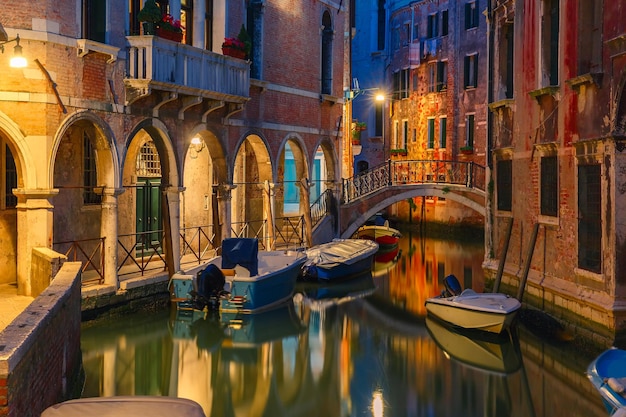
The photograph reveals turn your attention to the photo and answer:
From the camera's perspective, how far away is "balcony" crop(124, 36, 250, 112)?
12.4 metres

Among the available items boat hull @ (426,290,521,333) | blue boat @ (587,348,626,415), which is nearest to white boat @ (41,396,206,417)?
blue boat @ (587,348,626,415)

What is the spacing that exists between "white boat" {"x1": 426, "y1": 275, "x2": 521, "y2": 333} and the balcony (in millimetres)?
5178

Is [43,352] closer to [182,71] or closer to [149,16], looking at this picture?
[149,16]

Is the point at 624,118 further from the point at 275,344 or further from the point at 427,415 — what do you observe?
the point at 275,344

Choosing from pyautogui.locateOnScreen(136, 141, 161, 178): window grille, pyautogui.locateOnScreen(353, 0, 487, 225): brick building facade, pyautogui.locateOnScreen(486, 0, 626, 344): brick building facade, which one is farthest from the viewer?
pyautogui.locateOnScreen(353, 0, 487, 225): brick building facade

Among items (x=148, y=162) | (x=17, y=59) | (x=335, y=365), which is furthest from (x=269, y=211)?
(x=17, y=59)

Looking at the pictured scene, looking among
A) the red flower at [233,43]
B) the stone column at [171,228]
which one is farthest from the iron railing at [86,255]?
the red flower at [233,43]

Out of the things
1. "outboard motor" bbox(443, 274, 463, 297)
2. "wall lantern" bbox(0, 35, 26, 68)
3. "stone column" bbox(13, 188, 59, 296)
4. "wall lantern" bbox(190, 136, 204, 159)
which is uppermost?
"wall lantern" bbox(0, 35, 26, 68)

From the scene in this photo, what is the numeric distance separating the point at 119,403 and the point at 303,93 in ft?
46.8

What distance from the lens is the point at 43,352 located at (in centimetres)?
607

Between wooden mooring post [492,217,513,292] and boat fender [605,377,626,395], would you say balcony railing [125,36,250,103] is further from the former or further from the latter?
boat fender [605,377,626,395]

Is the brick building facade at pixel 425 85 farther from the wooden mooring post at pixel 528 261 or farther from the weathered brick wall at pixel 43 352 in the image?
the weathered brick wall at pixel 43 352

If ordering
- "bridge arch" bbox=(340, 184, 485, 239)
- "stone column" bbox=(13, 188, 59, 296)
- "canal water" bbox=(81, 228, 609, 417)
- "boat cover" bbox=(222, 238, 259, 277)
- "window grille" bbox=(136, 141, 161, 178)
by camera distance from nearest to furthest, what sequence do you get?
"canal water" bbox=(81, 228, 609, 417)
"stone column" bbox=(13, 188, 59, 296)
"boat cover" bbox=(222, 238, 259, 277)
"window grille" bbox=(136, 141, 161, 178)
"bridge arch" bbox=(340, 184, 485, 239)

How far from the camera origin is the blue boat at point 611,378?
6453 millimetres
